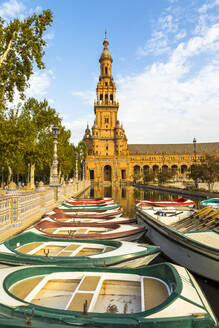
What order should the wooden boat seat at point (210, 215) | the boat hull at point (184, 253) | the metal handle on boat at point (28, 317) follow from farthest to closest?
the wooden boat seat at point (210, 215), the boat hull at point (184, 253), the metal handle on boat at point (28, 317)

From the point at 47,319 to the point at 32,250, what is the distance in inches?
181

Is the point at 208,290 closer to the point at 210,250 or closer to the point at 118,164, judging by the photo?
the point at 210,250

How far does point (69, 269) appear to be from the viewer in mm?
4578

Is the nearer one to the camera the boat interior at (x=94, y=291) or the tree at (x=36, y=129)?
the boat interior at (x=94, y=291)

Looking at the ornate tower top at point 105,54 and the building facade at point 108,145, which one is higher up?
the ornate tower top at point 105,54

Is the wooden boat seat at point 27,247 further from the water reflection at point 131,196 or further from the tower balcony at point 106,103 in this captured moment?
the tower balcony at point 106,103

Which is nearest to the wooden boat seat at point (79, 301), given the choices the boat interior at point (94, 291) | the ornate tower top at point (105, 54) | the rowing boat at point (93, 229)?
the boat interior at point (94, 291)

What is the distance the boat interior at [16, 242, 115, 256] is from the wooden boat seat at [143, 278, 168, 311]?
114 inches

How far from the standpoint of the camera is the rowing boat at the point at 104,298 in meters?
2.69

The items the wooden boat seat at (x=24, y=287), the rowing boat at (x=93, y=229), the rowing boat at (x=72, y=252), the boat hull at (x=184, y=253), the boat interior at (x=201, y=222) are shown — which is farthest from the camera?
the boat interior at (x=201, y=222)

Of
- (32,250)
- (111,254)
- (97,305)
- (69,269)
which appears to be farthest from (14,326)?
(32,250)

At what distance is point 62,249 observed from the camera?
709 centimetres

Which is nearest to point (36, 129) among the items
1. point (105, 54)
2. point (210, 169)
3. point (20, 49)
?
point (20, 49)

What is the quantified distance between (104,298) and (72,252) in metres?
3.04
